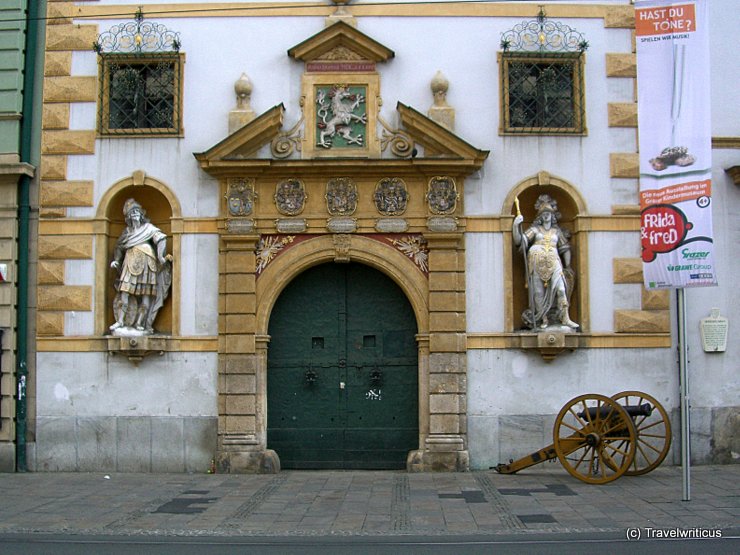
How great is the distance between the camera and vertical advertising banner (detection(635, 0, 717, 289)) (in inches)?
454

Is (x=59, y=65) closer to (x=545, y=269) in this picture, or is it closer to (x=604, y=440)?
(x=545, y=269)

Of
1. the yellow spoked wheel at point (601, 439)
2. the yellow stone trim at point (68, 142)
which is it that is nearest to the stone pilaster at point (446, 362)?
the yellow spoked wheel at point (601, 439)

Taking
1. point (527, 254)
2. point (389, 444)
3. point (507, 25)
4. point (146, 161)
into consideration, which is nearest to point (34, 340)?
point (146, 161)

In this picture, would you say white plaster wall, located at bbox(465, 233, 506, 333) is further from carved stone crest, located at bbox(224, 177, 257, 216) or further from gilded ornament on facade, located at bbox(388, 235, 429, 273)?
carved stone crest, located at bbox(224, 177, 257, 216)

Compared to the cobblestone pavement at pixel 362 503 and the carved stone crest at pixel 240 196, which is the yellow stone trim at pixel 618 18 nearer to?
the carved stone crest at pixel 240 196

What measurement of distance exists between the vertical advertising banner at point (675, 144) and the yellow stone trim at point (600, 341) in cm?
290

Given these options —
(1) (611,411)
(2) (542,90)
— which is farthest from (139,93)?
(1) (611,411)

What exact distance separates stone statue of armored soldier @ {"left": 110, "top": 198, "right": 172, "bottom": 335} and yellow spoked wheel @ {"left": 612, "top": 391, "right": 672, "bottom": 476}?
7.07 metres

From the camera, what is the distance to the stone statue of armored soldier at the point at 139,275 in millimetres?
14781

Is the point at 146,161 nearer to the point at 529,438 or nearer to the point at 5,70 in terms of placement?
the point at 5,70

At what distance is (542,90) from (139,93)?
6401 mm

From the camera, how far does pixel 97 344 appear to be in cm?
1477

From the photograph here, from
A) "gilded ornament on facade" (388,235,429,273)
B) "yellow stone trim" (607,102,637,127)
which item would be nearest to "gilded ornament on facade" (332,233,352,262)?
"gilded ornament on facade" (388,235,429,273)

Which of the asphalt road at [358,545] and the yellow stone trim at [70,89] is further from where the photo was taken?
the yellow stone trim at [70,89]
